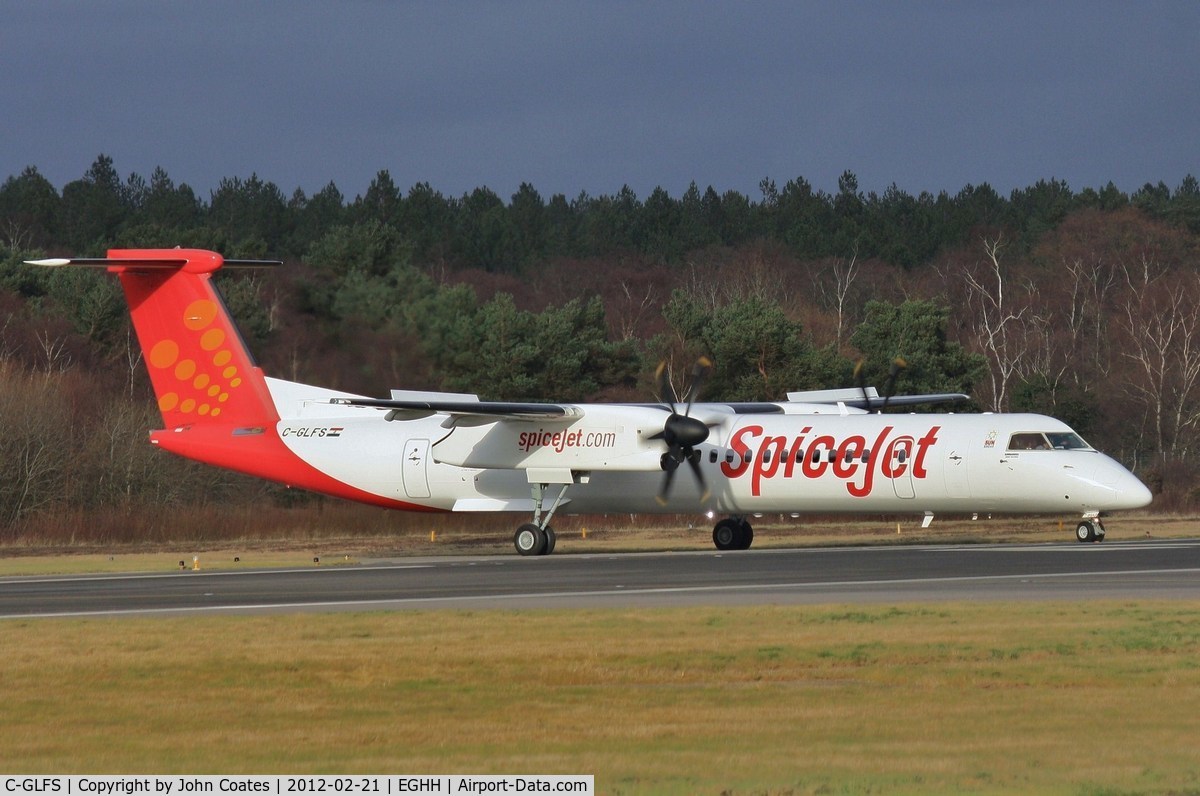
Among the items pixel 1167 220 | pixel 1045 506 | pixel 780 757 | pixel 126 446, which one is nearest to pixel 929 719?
pixel 780 757

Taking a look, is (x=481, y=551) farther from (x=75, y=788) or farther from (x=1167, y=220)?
(x=1167, y=220)

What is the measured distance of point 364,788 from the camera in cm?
848

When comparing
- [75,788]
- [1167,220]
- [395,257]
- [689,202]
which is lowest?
[75,788]

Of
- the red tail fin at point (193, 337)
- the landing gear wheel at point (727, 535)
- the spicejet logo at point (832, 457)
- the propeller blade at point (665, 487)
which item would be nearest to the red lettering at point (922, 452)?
the spicejet logo at point (832, 457)

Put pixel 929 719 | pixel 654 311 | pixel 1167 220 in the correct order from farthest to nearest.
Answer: pixel 1167 220 < pixel 654 311 < pixel 929 719

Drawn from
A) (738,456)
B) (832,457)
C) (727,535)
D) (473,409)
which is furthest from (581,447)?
(832,457)

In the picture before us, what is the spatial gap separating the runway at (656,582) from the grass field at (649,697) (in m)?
1.45

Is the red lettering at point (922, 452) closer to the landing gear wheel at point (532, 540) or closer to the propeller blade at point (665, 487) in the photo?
the propeller blade at point (665, 487)

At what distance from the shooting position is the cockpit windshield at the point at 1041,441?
28.5 meters

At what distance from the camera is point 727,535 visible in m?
31.9

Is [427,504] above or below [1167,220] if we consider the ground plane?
below

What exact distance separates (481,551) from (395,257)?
23.2 ft

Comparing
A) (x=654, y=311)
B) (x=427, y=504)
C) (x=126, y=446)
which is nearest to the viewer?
(x=427, y=504)

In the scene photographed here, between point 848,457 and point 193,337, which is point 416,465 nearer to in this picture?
point 193,337
